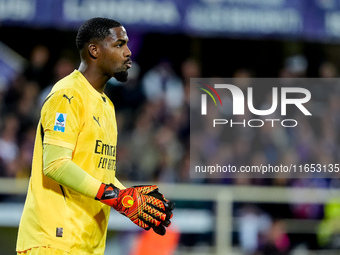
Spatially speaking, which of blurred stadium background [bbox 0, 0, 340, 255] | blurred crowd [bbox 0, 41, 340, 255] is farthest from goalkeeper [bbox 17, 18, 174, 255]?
blurred crowd [bbox 0, 41, 340, 255]

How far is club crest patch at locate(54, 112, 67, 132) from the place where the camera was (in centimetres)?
303

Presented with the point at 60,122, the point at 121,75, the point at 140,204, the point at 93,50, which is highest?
the point at 93,50

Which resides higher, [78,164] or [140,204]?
[78,164]

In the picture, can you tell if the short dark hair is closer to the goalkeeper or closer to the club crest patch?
the goalkeeper

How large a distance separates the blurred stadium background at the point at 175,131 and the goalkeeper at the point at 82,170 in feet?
12.7

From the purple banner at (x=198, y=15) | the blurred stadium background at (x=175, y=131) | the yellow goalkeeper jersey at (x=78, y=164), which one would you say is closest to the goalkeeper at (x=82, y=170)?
the yellow goalkeeper jersey at (x=78, y=164)

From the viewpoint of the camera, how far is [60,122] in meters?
3.04

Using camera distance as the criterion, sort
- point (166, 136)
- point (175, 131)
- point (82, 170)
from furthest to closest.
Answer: point (175, 131) < point (166, 136) < point (82, 170)

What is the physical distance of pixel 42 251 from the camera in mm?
3082

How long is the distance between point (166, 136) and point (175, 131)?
0.29m

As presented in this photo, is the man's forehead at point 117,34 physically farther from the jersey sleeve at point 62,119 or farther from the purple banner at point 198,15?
the purple banner at point 198,15

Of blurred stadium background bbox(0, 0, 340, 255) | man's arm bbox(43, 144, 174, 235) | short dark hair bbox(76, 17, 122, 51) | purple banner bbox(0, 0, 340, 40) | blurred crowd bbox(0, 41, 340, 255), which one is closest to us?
man's arm bbox(43, 144, 174, 235)

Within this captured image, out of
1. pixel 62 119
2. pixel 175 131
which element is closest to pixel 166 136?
pixel 175 131

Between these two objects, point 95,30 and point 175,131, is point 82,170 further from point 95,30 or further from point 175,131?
point 175,131
